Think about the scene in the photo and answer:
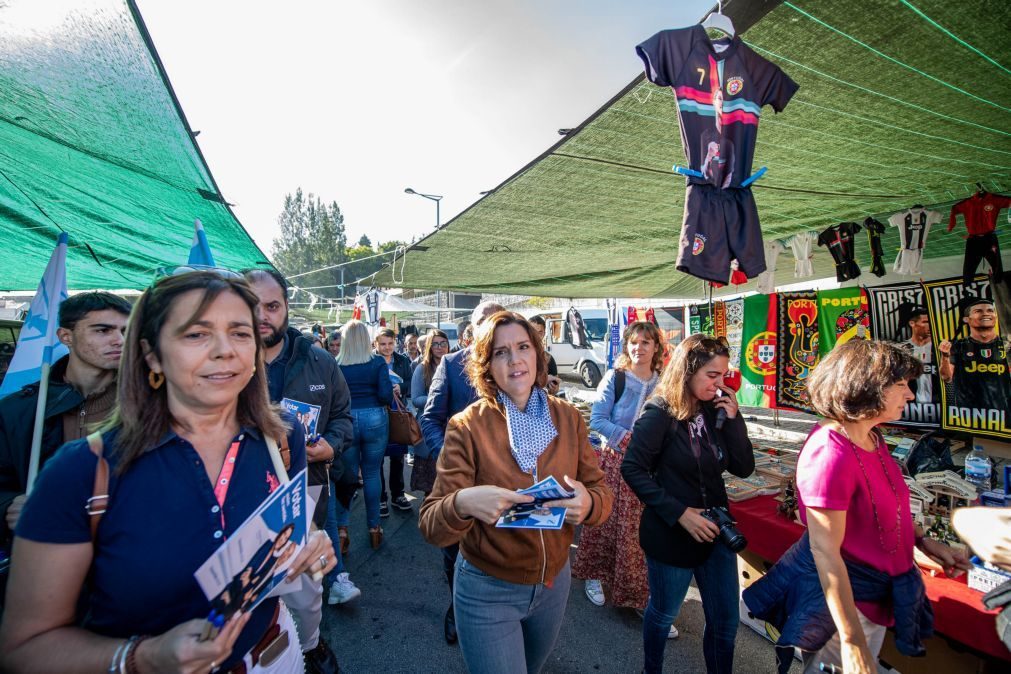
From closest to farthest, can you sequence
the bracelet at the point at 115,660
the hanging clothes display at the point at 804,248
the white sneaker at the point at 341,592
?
the bracelet at the point at 115,660
the white sneaker at the point at 341,592
the hanging clothes display at the point at 804,248

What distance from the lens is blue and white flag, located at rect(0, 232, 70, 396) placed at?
83.2 inches

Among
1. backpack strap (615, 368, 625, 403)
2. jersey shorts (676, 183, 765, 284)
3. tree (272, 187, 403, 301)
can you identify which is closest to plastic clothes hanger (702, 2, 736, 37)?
jersey shorts (676, 183, 765, 284)

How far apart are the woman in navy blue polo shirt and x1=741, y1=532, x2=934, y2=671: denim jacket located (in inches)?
76.4

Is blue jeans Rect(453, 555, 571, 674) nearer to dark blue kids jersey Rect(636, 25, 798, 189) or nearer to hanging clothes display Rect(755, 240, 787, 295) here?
dark blue kids jersey Rect(636, 25, 798, 189)

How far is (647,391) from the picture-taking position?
328 cm

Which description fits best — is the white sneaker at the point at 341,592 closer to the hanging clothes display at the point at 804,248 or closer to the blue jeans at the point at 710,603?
the blue jeans at the point at 710,603

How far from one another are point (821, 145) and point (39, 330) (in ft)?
17.1

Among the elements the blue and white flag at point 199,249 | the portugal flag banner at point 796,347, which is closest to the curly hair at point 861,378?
the blue and white flag at point 199,249

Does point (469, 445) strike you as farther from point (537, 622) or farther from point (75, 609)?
point (75, 609)

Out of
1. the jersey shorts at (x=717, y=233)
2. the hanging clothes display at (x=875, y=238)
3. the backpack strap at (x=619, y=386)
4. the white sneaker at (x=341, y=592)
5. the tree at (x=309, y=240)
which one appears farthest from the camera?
the tree at (x=309, y=240)

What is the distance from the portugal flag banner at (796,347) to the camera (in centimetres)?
527

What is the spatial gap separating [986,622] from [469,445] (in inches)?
95.1

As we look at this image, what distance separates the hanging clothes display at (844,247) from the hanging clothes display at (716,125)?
3.81m

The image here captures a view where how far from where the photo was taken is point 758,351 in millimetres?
5902
